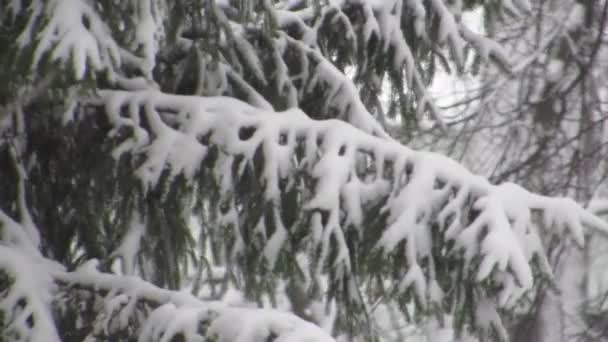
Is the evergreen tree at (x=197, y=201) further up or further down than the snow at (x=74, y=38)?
further down

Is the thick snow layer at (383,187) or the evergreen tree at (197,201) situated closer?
the evergreen tree at (197,201)

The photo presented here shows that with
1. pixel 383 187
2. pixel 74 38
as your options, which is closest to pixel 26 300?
pixel 74 38

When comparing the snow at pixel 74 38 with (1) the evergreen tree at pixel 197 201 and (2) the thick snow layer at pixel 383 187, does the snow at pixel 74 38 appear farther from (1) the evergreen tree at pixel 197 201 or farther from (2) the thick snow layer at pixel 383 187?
(2) the thick snow layer at pixel 383 187

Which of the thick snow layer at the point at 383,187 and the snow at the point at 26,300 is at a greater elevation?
the thick snow layer at the point at 383,187

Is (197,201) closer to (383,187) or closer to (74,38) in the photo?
(383,187)

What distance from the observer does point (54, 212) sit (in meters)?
2.26

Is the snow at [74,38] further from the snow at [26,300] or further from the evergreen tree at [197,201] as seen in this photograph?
the snow at [26,300]

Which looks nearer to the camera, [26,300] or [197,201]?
[26,300]

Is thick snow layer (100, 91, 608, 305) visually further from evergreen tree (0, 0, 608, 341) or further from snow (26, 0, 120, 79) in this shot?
snow (26, 0, 120, 79)

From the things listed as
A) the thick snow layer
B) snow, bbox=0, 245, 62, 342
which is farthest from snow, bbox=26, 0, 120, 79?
snow, bbox=0, 245, 62, 342

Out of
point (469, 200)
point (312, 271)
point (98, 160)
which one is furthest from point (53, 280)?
point (469, 200)

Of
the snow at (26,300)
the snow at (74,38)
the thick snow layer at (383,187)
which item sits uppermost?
the snow at (74,38)

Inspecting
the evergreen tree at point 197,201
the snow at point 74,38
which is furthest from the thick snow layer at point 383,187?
the snow at point 74,38

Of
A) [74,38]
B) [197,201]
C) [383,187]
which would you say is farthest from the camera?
[197,201]
